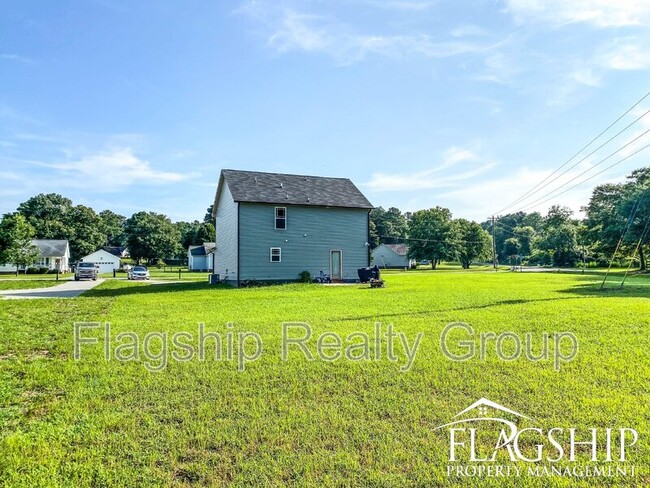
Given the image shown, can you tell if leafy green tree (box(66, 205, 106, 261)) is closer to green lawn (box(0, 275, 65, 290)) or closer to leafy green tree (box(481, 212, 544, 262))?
green lawn (box(0, 275, 65, 290))

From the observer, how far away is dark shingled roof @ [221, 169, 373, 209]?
23844 millimetres

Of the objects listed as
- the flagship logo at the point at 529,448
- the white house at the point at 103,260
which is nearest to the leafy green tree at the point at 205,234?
the white house at the point at 103,260

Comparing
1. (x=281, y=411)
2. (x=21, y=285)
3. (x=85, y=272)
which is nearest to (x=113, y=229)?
(x=85, y=272)

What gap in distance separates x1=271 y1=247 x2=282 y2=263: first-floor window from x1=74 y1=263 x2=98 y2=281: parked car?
19660mm

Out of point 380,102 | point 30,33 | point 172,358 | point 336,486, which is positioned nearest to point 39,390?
point 172,358

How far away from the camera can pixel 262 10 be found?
1150 cm

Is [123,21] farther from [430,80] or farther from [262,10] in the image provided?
[430,80]

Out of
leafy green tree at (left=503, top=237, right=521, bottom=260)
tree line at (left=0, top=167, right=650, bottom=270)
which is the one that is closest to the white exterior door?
tree line at (left=0, top=167, right=650, bottom=270)

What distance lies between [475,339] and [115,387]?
5.57 meters

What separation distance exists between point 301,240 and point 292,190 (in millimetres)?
3348

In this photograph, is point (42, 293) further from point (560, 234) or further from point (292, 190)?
point (560, 234)

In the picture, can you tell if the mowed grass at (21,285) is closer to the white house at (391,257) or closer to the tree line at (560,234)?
the tree line at (560,234)

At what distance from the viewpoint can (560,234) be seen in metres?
61.2

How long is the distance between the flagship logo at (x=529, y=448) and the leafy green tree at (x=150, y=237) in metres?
71.0
